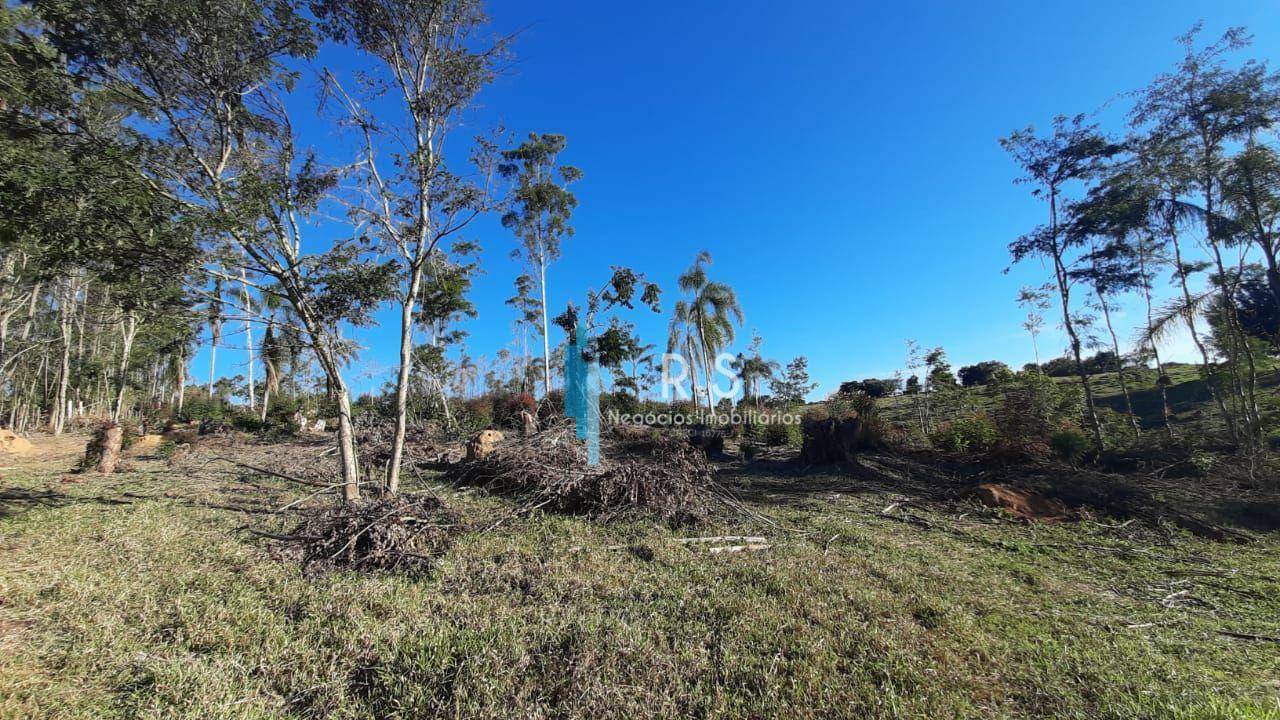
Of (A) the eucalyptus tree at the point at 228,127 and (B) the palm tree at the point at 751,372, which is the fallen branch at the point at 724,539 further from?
(B) the palm tree at the point at 751,372

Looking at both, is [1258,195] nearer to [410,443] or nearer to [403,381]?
[403,381]

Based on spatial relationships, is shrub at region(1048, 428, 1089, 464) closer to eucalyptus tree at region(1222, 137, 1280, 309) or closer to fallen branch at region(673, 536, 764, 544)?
eucalyptus tree at region(1222, 137, 1280, 309)

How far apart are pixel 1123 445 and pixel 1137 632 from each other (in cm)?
1015

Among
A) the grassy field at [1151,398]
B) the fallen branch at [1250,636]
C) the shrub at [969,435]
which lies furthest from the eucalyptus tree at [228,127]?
the grassy field at [1151,398]

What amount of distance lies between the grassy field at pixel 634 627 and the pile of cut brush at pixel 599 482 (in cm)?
83

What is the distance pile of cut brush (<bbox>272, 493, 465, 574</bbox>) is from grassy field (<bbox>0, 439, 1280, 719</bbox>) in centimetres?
23

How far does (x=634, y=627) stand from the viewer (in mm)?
2873

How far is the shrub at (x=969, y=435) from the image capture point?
10.1 meters

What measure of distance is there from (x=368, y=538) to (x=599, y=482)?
2.91 metres

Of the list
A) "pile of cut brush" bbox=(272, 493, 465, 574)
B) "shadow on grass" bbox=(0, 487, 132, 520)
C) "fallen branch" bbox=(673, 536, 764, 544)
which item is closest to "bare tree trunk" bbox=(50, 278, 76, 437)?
"shadow on grass" bbox=(0, 487, 132, 520)

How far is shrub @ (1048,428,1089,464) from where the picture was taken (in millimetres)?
9227

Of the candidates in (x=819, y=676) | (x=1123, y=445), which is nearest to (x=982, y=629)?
(x=819, y=676)

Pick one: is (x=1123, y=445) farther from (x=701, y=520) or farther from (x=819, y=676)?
(x=819, y=676)

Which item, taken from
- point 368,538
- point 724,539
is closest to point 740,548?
point 724,539
